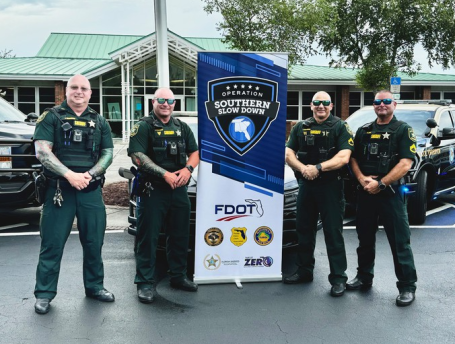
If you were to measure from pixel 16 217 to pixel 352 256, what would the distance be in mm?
5582

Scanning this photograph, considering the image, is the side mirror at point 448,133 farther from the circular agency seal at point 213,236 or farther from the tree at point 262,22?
the tree at point 262,22

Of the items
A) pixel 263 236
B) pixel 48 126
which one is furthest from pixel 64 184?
pixel 263 236

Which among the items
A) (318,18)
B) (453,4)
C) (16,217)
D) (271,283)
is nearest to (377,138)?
(271,283)

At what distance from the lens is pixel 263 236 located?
5.32m

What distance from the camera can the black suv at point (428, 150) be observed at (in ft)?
26.3

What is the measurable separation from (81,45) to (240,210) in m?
31.7

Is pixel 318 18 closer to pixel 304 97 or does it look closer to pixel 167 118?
pixel 304 97

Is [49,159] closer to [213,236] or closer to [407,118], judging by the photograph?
[213,236]

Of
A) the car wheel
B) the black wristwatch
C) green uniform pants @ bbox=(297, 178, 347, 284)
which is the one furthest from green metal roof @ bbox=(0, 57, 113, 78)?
the black wristwatch

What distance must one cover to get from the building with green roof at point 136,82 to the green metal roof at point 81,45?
5.28 ft

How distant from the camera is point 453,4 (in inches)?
963

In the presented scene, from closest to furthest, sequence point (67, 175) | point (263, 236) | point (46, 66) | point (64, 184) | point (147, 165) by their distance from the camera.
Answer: point (67, 175), point (64, 184), point (147, 165), point (263, 236), point (46, 66)

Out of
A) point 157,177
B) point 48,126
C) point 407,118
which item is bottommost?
point 157,177

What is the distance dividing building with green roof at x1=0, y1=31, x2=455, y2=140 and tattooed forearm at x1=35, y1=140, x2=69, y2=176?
723 inches
